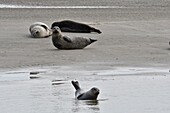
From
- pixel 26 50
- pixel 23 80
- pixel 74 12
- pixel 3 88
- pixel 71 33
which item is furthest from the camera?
pixel 74 12

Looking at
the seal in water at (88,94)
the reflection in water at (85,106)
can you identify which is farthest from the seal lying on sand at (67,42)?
the reflection in water at (85,106)

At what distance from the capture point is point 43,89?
355 inches

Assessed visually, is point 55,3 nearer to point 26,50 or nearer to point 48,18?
point 48,18

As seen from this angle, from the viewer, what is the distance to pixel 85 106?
26.1 feet

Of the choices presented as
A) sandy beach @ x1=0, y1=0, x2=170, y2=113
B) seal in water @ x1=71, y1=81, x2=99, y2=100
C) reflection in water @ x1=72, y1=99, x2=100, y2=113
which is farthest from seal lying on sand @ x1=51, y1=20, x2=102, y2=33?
reflection in water @ x1=72, y1=99, x2=100, y2=113

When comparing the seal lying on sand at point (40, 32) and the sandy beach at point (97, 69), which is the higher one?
the sandy beach at point (97, 69)

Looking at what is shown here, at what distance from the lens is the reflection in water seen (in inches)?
304

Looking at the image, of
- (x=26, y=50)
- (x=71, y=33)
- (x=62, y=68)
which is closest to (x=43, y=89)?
(x=62, y=68)

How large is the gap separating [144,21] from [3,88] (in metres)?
11.0

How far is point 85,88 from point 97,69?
1.91 metres

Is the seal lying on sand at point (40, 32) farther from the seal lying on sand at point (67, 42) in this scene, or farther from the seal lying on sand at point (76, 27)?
the seal lying on sand at point (67, 42)

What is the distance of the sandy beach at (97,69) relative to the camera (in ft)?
26.5

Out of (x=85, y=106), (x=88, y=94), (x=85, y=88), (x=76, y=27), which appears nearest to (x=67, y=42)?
(x=76, y=27)

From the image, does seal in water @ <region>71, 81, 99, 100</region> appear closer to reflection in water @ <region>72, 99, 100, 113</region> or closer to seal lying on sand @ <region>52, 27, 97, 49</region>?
reflection in water @ <region>72, 99, 100, 113</region>
